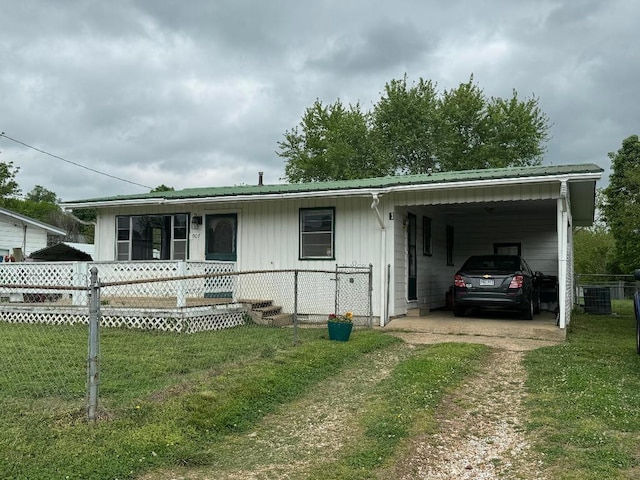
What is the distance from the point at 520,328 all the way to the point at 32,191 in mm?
89273

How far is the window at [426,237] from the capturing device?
14156 mm

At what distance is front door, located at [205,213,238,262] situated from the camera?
13320 mm

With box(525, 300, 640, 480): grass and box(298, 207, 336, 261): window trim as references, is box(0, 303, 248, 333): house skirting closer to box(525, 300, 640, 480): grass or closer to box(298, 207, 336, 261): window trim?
box(298, 207, 336, 261): window trim

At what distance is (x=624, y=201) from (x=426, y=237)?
10631 mm

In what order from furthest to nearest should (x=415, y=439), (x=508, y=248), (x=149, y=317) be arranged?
(x=508, y=248)
(x=149, y=317)
(x=415, y=439)

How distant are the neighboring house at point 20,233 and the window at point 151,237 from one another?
7676 mm

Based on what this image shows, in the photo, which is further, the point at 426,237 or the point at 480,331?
the point at 426,237

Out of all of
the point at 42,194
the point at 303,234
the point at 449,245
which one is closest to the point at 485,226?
the point at 449,245

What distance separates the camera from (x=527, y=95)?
36.6 m

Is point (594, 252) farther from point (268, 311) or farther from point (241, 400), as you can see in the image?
point (241, 400)

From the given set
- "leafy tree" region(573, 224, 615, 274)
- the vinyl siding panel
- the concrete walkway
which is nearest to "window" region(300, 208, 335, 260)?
the concrete walkway

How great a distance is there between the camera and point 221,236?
1352 centimetres

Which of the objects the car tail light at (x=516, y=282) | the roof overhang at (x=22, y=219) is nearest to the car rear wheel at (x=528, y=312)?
the car tail light at (x=516, y=282)

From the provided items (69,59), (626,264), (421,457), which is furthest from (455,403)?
(626,264)
